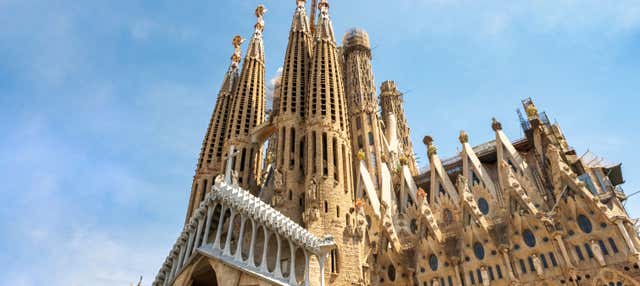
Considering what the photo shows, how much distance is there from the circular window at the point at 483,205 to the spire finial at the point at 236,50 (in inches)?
1184

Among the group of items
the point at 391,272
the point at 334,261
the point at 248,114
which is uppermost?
the point at 248,114

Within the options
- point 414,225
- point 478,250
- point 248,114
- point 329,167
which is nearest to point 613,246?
point 478,250

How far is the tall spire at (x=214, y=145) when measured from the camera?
33.9 meters

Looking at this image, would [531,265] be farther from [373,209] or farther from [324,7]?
[324,7]

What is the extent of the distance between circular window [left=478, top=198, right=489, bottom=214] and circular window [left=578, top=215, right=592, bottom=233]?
635 cm

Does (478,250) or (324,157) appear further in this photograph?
(324,157)

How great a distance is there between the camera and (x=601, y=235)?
20141mm

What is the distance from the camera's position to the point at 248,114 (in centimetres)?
3784

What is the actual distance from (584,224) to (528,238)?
2702 mm

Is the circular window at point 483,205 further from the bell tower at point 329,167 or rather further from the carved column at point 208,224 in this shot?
the carved column at point 208,224

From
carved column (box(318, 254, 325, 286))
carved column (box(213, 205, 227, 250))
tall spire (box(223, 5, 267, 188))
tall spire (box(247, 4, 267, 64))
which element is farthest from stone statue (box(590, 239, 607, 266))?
tall spire (box(247, 4, 267, 64))

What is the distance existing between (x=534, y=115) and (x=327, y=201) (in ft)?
50.5

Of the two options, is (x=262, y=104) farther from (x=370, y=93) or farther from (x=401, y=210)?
(x=401, y=210)

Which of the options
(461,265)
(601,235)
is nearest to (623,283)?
(601,235)
